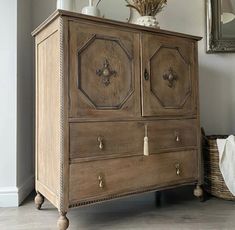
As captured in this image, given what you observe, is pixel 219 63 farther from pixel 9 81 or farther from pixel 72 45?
pixel 9 81

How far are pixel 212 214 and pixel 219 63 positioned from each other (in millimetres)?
1243

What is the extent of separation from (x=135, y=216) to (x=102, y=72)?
0.85 metres

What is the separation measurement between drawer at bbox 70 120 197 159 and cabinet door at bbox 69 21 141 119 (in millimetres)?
63

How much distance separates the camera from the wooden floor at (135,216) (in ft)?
4.81

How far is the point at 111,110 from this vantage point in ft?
4.76

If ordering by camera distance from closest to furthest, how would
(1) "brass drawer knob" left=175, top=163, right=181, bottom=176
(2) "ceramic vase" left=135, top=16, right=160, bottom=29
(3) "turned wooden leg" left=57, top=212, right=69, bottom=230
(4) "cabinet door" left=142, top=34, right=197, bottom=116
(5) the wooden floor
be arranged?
(3) "turned wooden leg" left=57, top=212, right=69, bottom=230
(5) the wooden floor
(4) "cabinet door" left=142, top=34, right=197, bottom=116
(1) "brass drawer knob" left=175, top=163, right=181, bottom=176
(2) "ceramic vase" left=135, top=16, right=160, bottom=29

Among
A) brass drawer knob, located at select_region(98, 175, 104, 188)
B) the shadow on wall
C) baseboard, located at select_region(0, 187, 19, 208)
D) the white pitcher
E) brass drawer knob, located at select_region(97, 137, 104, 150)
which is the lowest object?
baseboard, located at select_region(0, 187, 19, 208)

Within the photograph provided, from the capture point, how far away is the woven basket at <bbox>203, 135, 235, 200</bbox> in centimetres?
185

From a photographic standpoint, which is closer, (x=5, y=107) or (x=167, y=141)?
(x=167, y=141)

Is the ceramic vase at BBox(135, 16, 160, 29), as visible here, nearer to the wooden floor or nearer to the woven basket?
the woven basket

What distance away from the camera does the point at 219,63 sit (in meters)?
2.28

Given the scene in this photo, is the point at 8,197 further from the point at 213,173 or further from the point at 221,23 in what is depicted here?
the point at 221,23

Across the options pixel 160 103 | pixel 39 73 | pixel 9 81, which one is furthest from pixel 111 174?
pixel 9 81

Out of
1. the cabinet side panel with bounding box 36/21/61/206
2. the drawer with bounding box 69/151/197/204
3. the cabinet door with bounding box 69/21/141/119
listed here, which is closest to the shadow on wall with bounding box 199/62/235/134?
the drawer with bounding box 69/151/197/204
